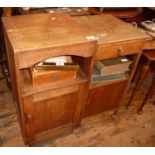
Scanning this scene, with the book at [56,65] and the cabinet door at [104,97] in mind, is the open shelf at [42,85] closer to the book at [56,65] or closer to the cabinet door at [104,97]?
the book at [56,65]

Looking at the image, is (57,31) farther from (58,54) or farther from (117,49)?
(117,49)

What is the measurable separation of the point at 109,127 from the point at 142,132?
0.89ft

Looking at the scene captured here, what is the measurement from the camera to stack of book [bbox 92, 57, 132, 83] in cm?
129

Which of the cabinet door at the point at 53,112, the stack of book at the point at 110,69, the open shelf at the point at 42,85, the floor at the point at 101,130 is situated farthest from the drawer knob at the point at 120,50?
the floor at the point at 101,130

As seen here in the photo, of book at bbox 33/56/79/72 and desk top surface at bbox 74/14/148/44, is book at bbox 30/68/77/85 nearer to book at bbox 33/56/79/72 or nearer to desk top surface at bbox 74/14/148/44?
book at bbox 33/56/79/72

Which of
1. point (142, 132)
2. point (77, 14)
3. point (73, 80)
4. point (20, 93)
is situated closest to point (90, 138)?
point (142, 132)

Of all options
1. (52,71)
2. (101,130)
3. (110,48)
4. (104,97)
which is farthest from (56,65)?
(101,130)

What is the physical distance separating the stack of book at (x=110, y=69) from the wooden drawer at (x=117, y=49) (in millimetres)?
125

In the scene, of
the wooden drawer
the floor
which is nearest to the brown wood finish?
the wooden drawer

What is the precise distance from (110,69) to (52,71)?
43 centimetres

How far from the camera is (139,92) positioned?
1.97 m

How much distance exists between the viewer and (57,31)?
1.00 metres

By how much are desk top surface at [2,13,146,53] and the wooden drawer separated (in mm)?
29
